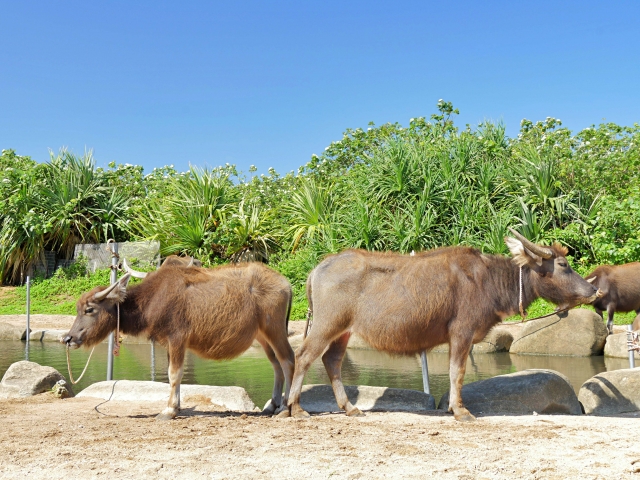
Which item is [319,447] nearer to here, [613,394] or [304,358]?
[304,358]

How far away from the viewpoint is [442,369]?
11.1 m

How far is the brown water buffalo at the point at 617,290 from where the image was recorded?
45.4 ft

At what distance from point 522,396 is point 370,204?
478 inches

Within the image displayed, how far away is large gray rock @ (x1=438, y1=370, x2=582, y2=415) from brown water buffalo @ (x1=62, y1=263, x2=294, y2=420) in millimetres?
1964

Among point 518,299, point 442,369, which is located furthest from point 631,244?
point 518,299

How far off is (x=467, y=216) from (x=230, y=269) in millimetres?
12008

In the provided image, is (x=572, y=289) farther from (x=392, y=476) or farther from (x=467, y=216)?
(x=467, y=216)

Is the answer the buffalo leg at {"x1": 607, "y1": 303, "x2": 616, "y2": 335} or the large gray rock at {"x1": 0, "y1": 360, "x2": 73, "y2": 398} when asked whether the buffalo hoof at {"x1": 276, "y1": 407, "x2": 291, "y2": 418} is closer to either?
the large gray rock at {"x1": 0, "y1": 360, "x2": 73, "y2": 398}

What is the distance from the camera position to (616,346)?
12.5 metres

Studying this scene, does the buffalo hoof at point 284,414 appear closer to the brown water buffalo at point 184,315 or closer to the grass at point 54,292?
the brown water buffalo at point 184,315

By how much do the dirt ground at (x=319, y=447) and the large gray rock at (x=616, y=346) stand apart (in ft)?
23.1

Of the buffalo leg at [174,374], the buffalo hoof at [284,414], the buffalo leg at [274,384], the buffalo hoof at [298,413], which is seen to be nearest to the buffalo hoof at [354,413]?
the buffalo hoof at [298,413]

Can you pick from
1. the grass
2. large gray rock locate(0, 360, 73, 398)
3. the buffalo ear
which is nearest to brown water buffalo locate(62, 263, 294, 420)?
large gray rock locate(0, 360, 73, 398)

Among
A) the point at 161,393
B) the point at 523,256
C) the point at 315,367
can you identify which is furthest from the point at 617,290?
the point at 161,393
